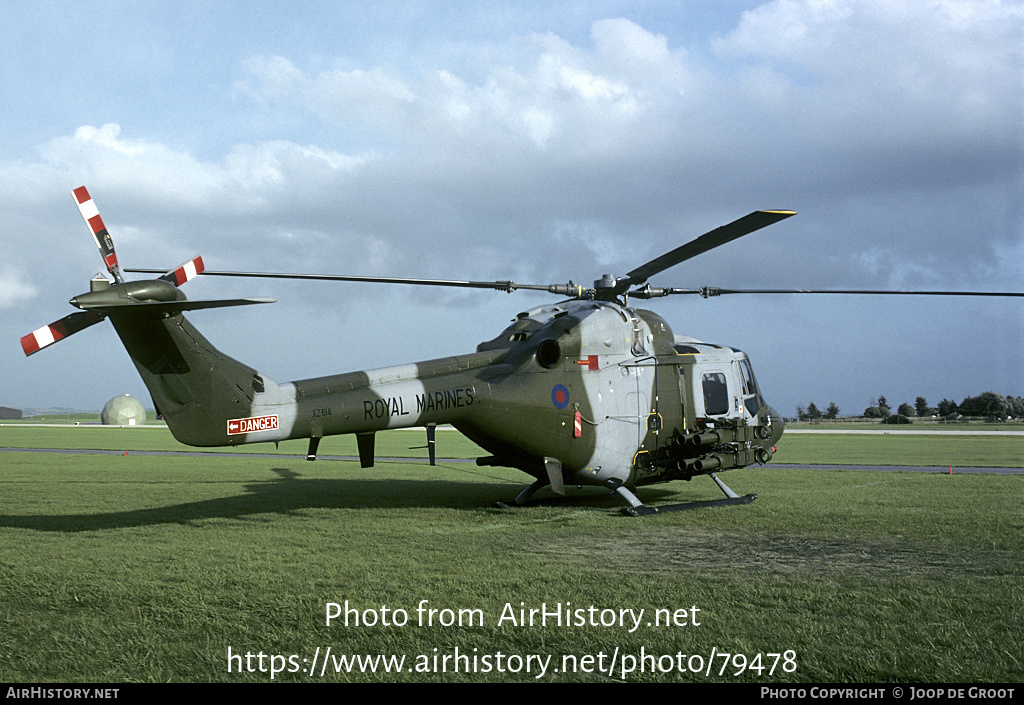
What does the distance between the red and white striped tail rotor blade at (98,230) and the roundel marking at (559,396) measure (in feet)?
26.3

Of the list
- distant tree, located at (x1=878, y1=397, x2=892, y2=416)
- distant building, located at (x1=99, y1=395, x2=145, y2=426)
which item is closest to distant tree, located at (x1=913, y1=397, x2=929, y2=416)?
distant tree, located at (x1=878, y1=397, x2=892, y2=416)

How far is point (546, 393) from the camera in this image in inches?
597

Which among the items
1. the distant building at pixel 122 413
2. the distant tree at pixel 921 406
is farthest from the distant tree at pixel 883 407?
the distant building at pixel 122 413

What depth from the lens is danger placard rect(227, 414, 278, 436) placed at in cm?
1214

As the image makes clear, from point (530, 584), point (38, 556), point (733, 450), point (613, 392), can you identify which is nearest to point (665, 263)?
point (613, 392)

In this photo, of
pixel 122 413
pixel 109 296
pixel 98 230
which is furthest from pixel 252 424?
pixel 122 413

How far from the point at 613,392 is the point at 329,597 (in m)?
8.56

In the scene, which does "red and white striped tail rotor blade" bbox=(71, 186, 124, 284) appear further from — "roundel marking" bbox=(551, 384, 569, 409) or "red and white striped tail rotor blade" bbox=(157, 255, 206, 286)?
"roundel marking" bbox=(551, 384, 569, 409)

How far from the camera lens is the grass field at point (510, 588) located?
6.28 m

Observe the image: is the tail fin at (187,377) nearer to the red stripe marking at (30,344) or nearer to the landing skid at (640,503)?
the red stripe marking at (30,344)

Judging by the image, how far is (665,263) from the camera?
46.3ft

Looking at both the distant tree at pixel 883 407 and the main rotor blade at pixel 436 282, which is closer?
the main rotor blade at pixel 436 282

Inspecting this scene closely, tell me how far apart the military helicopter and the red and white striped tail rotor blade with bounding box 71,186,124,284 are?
0.61 meters

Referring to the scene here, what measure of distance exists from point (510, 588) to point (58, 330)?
6.99m
